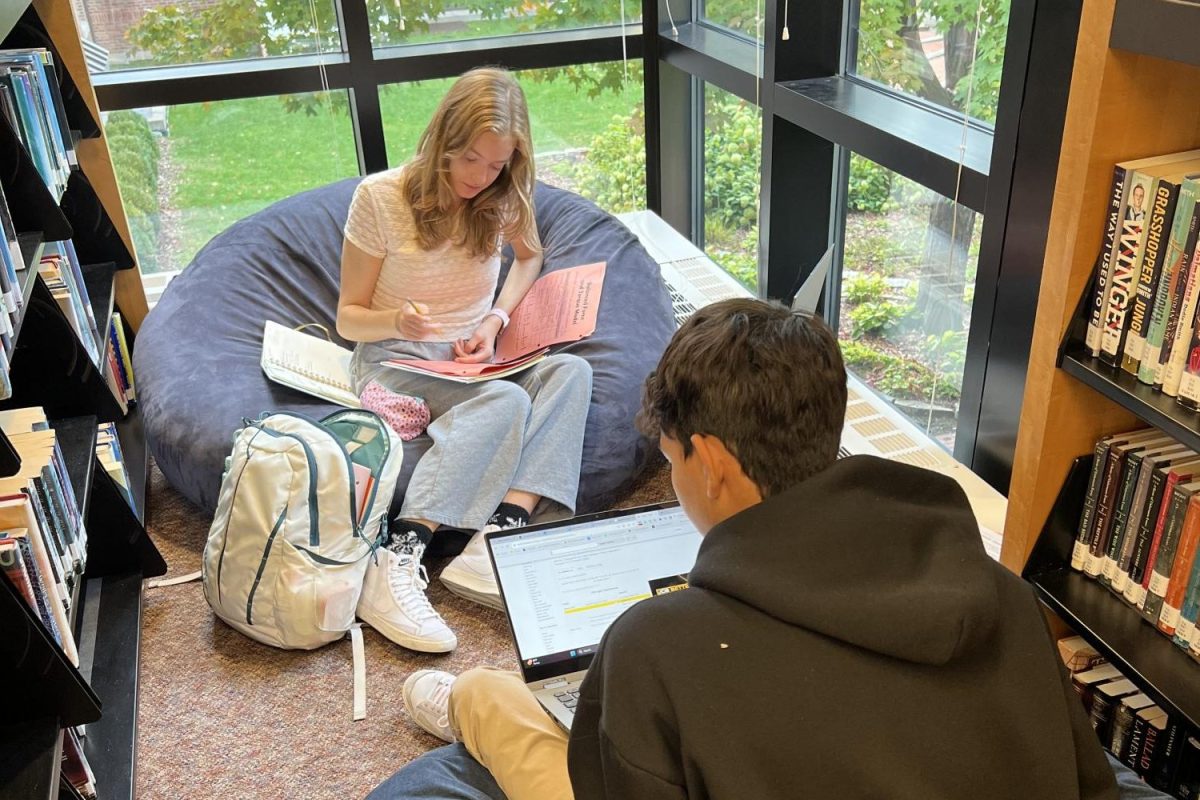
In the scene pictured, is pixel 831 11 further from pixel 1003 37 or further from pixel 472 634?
pixel 472 634

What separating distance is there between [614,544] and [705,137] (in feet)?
7.29

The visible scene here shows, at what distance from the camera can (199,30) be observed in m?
3.35

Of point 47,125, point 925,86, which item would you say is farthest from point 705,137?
point 47,125

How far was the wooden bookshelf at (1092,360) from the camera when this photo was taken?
1.33m

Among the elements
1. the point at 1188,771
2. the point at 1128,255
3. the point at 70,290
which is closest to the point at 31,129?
the point at 70,290

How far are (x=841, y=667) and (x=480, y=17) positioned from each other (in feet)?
9.97

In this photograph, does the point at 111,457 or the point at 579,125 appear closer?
the point at 111,457

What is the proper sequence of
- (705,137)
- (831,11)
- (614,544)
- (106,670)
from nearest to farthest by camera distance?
(614,544) → (106,670) → (831,11) → (705,137)

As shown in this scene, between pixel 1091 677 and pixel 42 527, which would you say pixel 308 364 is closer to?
pixel 42 527

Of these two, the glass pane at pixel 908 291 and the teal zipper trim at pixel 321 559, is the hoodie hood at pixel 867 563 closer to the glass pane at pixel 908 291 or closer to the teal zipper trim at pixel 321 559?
the teal zipper trim at pixel 321 559

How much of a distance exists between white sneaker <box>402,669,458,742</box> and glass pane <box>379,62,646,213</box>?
6.91 ft

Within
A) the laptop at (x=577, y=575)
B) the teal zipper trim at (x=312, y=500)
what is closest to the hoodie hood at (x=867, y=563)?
the laptop at (x=577, y=575)

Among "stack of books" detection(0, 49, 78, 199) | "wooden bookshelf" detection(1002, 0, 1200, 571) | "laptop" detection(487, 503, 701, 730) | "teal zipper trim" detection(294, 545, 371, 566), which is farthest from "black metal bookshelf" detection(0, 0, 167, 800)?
"wooden bookshelf" detection(1002, 0, 1200, 571)

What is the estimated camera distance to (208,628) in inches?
88.1
